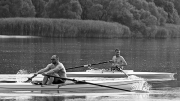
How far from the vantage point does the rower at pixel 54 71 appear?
21.4 m

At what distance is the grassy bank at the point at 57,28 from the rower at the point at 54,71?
64.1 meters

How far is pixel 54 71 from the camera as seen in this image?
21.4 m

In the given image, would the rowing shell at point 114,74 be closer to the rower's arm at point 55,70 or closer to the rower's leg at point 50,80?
the rower's leg at point 50,80

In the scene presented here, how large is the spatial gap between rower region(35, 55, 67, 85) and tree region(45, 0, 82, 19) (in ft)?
247

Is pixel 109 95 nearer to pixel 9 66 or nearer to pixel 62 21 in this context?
pixel 9 66

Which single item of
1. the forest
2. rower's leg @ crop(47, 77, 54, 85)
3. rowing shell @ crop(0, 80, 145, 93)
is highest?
the forest

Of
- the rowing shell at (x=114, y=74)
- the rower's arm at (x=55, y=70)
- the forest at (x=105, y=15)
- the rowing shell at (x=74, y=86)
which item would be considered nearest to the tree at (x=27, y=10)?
the forest at (x=105, y=15)

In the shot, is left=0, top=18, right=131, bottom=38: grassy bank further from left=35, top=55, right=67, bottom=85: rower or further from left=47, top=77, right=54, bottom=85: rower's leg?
left=47, top=77, right=54, bottom=85: rower's leg

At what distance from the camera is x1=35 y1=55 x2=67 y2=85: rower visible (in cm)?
2136

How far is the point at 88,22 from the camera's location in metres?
89.6

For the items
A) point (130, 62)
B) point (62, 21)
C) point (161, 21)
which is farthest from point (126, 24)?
point (130, 62)

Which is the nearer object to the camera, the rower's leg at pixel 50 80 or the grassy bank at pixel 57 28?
the rower's leg at pixel 50 80

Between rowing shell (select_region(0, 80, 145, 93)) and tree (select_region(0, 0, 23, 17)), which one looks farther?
tree (select_region(0, 0, 23, 17))

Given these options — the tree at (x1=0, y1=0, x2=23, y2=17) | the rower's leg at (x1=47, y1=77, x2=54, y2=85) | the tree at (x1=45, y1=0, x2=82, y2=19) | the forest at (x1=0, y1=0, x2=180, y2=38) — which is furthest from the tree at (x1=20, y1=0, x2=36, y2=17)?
the rower's leg at (x1=47, y1=77, x2=54, y2=85)
